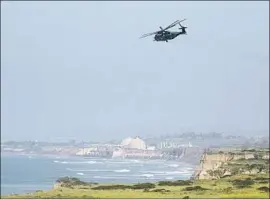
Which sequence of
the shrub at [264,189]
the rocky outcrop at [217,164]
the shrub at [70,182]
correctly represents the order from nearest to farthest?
the shrub at [264,189] → the shrub at [70,182] → the rocky outcrop at [217,164]

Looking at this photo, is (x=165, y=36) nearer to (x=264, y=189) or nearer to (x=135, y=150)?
(x=135, y=150)

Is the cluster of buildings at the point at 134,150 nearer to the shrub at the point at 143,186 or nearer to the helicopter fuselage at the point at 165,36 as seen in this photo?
the shrub at the point at 143,186

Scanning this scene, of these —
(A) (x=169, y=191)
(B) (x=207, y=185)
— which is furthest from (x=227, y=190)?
(B) (x=207, y=185)

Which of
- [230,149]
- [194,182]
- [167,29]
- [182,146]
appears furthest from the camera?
[230,149]

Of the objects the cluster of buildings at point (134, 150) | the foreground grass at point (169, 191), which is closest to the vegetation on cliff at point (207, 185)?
the foreground grass at point (169, 191)

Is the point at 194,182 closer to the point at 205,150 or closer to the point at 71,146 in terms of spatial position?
the point at 205,150

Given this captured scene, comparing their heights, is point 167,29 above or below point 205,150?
above

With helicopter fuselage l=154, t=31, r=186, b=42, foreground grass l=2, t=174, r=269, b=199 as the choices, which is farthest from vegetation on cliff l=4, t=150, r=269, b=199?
helicopter fuselage l=154, t=31, r=186, b=42

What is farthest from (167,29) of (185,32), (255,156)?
(255,156)
